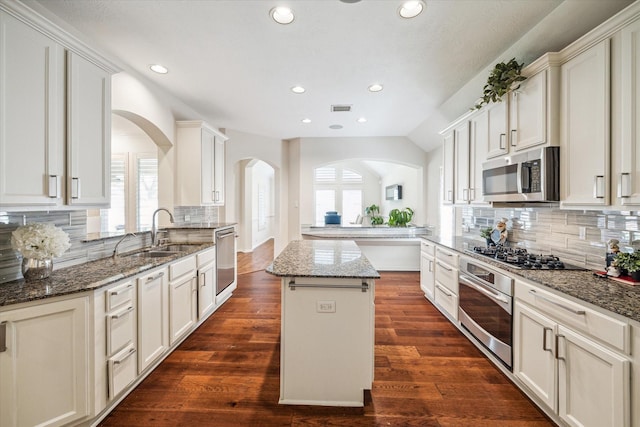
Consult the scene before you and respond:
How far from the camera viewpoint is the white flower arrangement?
62.9 inches

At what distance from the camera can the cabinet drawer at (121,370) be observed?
1.71m

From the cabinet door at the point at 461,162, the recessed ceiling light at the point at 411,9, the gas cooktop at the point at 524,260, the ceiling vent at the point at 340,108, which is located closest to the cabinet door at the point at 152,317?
the recessed ceiling light at the point at 411,9

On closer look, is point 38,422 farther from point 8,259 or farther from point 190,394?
point 8,259

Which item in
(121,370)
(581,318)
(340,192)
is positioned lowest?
(121,370)

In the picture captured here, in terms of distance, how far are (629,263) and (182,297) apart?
10.9ft

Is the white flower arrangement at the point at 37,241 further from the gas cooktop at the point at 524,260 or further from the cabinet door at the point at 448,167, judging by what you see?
the cabinet door at the point at 448,167

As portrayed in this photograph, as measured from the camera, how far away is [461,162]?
3266mm

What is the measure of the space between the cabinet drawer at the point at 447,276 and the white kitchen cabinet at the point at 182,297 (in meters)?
2.74

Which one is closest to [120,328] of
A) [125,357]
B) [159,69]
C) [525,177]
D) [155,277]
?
[125,357]

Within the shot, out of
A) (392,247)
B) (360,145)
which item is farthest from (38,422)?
(360,145)

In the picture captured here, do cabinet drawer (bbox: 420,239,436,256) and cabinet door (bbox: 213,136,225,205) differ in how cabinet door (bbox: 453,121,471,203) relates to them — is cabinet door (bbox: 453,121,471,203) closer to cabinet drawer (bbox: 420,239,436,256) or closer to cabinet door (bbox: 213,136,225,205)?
cabinet drawer (bbox: 420,239,436,256)

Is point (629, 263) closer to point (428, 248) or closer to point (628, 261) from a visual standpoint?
point (628, 261)

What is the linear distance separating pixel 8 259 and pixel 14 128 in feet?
2.79

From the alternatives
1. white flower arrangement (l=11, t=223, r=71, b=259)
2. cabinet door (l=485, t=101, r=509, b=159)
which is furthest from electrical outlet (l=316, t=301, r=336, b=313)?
cabinet door (l=485, t=101, r=509, b=159)
